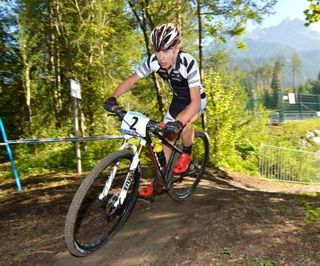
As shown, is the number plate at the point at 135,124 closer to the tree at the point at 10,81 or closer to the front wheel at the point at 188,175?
the front wheel at the point at 188,175

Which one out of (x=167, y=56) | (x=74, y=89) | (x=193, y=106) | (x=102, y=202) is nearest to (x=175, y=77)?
(x=167, y=56)

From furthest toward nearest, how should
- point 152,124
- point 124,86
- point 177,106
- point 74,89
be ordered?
point 74,89 < point 177,106 < point 124,86 < point 152,124

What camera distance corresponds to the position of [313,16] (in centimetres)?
822

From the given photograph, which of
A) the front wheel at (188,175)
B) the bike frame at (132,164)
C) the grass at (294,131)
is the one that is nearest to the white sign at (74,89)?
the front wheel at (188,175)

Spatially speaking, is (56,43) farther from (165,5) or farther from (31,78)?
(165,5)

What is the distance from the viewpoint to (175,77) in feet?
16.1

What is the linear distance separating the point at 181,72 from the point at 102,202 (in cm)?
180

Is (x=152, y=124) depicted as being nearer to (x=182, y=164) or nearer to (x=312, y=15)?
(x=182, y=164)

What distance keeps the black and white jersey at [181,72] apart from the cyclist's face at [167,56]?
0.12m

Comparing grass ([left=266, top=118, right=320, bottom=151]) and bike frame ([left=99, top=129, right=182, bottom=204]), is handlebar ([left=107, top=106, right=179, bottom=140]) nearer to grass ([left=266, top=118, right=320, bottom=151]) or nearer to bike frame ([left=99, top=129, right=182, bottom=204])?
bike frame ([left=99, top=129, right=182, bottom=204])

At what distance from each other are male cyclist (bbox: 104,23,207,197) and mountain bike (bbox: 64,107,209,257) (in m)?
0.24

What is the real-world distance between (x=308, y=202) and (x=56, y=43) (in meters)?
13.0

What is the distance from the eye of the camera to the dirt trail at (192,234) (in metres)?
4.06

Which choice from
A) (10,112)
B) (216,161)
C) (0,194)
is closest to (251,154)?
(216,161)
